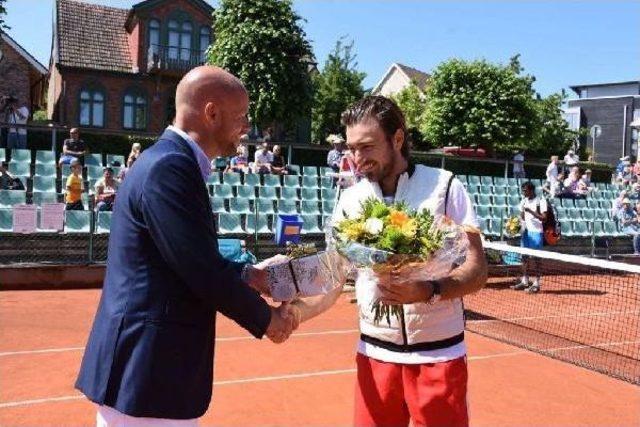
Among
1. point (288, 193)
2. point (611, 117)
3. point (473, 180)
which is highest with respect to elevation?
point (611, 117)

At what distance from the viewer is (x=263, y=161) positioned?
17.1 meters

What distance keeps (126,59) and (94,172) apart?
24.0 meters

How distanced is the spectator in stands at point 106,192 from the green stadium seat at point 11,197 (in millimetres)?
1379

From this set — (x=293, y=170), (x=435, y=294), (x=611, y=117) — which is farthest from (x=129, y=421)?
(x=611, y=117)

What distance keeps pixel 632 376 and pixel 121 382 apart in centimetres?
700

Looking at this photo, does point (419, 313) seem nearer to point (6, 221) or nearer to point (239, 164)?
point (6, 221)

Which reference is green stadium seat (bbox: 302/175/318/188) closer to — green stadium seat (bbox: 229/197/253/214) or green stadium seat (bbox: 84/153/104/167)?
green stadium seat (bbox: 229/197/253/214)

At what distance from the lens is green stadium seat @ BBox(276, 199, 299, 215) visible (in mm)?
15188

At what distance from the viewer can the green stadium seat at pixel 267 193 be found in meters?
15.7

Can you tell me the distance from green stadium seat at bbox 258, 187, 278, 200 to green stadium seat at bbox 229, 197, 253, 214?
22.1 inches

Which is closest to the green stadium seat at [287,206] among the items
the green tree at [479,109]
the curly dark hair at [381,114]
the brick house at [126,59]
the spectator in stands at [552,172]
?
the spectator in stands at [552,172]

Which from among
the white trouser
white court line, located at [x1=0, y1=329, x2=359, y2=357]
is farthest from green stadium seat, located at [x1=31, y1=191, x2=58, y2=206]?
the white trouser

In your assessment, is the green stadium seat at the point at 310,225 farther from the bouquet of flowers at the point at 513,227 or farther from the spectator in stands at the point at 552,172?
the spectator in stands at the point at 552,172

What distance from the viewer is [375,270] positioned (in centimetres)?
258
